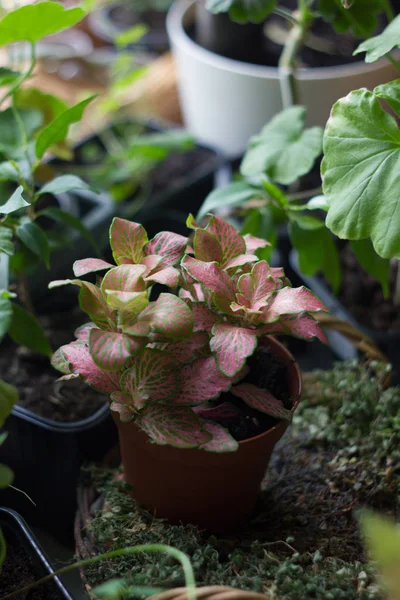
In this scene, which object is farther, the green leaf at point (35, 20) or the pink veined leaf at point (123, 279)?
the green leaf at point (35, 20)

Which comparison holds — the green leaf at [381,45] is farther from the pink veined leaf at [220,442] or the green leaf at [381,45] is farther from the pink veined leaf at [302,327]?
the pink veined leaf at [220,442]

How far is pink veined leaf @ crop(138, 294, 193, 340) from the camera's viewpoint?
2.13 ft

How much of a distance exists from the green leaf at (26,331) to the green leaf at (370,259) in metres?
0.45

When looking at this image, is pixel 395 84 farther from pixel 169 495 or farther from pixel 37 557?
pixel 37 557

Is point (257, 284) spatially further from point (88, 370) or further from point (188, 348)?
point (88, 370)

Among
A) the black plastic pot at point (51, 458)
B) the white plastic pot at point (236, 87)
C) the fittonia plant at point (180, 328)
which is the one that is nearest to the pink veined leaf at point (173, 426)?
the fittonia plant at point (180, 328)

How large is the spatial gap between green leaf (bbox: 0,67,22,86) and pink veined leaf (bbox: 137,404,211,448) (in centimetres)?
49

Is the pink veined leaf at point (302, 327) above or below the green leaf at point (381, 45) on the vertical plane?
below

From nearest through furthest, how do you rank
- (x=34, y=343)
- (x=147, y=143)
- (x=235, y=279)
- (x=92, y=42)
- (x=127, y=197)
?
1. (x=235, y=279)
2. (x=34, y=343)
3. (x=147, y=143)
4. (x=127, y=197)
5. (x=92, y=42)

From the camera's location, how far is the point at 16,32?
0.84 m

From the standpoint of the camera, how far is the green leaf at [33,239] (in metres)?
0.83

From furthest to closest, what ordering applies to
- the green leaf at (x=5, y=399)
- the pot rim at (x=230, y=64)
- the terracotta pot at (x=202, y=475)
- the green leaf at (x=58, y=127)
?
the pot rim at (x=230, y=64) → the green leaf at (x=58, y=127) → the terracotta pot at (x=202, y=475) → the green leaf at (x=5, y=399)

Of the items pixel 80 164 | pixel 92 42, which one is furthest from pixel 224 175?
pixel 92 42

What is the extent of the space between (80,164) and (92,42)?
30.7 inches
